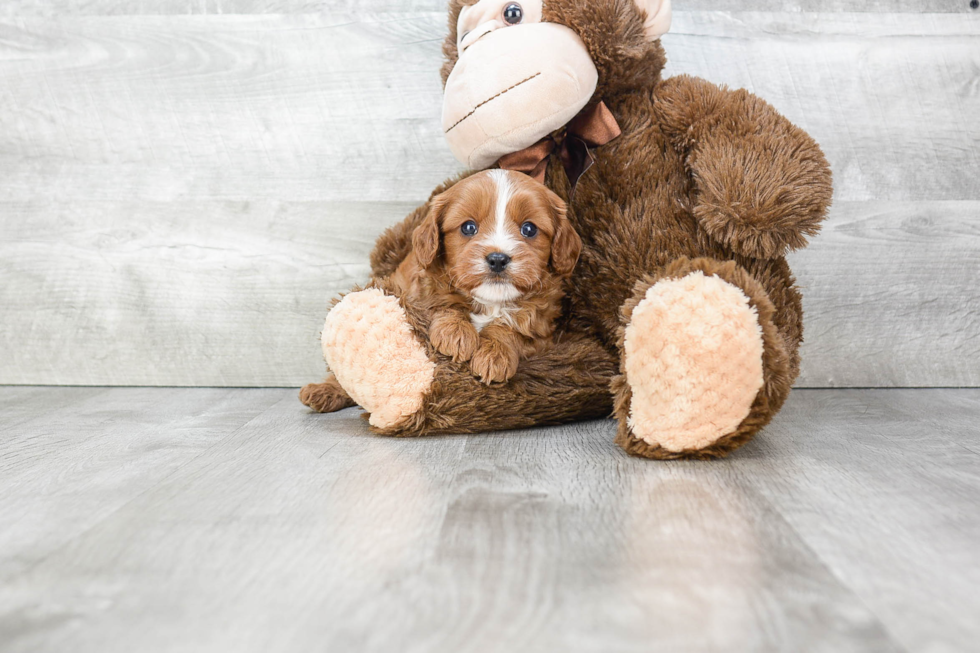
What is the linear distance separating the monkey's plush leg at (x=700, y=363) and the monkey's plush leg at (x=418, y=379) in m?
0.22

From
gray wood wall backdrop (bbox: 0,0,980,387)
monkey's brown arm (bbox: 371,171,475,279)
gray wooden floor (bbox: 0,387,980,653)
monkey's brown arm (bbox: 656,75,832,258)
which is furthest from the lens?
gray wood wall backdrop (bbox: 0,0,980,387)

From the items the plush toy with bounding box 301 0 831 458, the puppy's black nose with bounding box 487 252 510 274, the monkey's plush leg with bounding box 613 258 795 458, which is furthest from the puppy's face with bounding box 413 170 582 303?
the monkey's plush leg with bounding box 613 258 795 458

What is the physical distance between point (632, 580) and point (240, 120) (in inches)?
64.2

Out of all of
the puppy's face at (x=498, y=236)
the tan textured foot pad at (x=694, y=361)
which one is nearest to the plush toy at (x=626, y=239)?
the tan textured foot pad at (x=694, y=361)

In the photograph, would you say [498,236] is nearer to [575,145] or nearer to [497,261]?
[497,261]

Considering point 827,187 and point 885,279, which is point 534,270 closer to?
point 827,187

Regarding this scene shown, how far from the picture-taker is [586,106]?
1501 mm

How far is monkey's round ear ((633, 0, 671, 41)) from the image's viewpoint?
143 cm

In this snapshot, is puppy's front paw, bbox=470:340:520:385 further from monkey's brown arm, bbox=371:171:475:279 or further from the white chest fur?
monkey's brown arm, bbox=371:171:475:279

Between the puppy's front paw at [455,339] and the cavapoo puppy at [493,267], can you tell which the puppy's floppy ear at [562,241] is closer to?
the cavapoo puppy at [493,267]

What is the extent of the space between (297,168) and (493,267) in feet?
2.89

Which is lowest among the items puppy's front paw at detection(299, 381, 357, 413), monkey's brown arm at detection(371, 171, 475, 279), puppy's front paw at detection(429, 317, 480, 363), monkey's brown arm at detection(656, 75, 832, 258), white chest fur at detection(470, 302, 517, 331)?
puppy's front paw at detection(299, 381, 357, 413)

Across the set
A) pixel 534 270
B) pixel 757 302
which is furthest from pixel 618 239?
pixel 757 302

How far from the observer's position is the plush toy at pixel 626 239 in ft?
3.90
